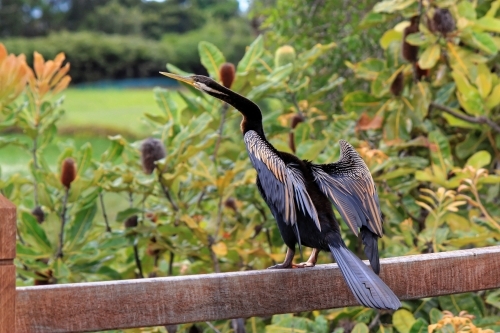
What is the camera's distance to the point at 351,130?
2.63m

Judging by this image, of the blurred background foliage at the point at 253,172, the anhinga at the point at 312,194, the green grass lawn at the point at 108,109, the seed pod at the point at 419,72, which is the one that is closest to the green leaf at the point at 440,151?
the blurred background foliage at the point at 253,172

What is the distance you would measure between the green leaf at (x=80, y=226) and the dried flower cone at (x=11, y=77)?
1.27ft

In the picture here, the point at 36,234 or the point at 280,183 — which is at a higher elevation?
the point at 280,183

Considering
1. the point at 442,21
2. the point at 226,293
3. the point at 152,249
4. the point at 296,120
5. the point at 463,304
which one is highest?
the point at 442,21

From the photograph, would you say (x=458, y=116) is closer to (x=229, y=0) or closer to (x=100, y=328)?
(x=100, y=328)

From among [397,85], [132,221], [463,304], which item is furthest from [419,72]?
[132,221]

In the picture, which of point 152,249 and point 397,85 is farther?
point 397,85

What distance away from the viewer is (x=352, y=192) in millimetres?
1529

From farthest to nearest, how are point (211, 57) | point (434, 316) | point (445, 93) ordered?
point (445, 93), point (211, 57), point (434, 316)

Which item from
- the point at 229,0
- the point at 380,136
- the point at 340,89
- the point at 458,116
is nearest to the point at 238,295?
the point at 458,116

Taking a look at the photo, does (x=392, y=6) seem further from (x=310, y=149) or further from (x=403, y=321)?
(x=403, y=321)

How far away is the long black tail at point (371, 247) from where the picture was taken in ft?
4.46

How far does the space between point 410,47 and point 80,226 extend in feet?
3.98

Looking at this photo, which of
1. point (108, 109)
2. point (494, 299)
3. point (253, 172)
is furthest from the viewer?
point (108, 109)
